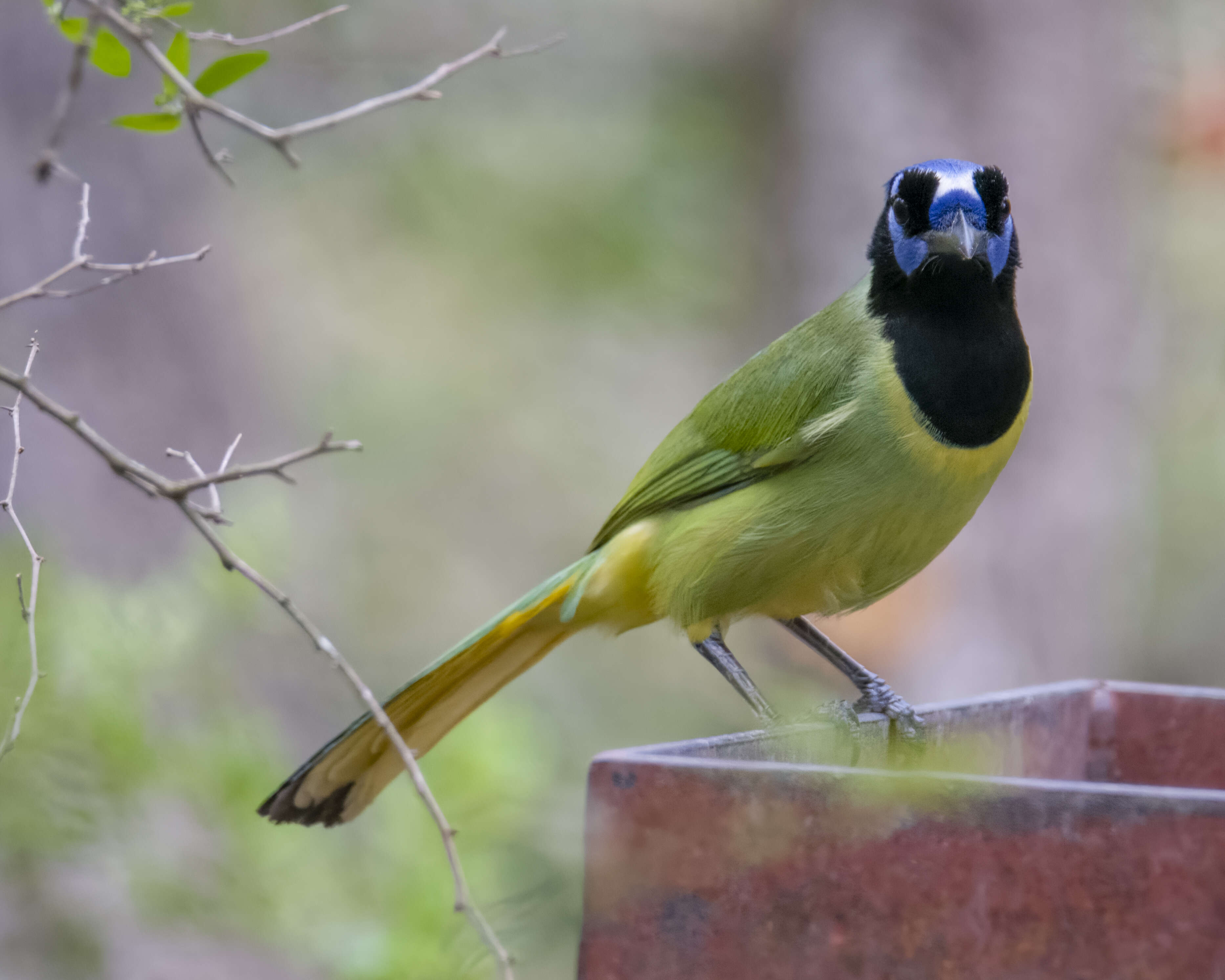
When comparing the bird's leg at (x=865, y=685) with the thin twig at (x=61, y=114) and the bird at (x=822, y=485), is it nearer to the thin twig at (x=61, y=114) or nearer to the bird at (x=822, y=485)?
the bird at (x=822, y=485)

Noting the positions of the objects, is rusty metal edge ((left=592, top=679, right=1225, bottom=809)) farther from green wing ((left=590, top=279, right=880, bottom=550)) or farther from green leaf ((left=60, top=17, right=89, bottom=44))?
green leaf ((left=60, top=17, right=89, bottom=44))

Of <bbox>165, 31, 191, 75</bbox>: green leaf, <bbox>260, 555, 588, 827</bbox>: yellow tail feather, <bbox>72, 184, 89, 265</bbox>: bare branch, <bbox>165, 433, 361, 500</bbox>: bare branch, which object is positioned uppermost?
<bbox>165, 31, 191, 75</bbox>: green leaf

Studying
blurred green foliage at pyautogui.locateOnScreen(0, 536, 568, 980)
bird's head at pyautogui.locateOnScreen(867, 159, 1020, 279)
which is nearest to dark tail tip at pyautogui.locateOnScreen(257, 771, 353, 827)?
blurred green foliage at pyautogui.locateOnScreen(0, 536, 568, 980)

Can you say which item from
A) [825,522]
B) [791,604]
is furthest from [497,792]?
[825,522]

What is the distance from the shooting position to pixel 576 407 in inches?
361

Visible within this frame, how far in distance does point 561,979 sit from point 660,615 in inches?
55.3

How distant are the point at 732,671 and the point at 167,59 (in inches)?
73.2

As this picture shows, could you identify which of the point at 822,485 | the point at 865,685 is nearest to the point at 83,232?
the point at 822,485

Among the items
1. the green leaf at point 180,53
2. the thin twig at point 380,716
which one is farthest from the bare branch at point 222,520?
the green leaf at point 180,53

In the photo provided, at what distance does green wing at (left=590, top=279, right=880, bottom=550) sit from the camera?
9.68ft

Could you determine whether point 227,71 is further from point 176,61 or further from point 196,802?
point 196,802

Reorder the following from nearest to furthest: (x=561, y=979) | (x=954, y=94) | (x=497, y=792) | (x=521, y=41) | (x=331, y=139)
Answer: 1. (x=497, y=792)
2. (x=561, y=979)
3. (x=954, y=94)
4. (x=521, y=41)
5. (x=331, y=139)

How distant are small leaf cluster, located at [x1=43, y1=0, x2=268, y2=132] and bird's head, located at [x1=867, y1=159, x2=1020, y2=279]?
1504mm

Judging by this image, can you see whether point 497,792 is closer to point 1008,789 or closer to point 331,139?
point 1008,789
